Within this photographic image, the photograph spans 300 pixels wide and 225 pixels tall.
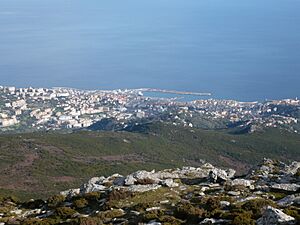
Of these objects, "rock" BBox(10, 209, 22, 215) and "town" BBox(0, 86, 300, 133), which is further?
"town" BBox(0, 86, 300, 133)

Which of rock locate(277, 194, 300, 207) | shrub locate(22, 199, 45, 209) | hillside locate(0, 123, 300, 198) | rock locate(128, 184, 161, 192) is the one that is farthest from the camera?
hillside locate(0, 123, 300, 198)

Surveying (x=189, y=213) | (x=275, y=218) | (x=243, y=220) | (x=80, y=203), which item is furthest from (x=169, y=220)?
(x=80, y=203)

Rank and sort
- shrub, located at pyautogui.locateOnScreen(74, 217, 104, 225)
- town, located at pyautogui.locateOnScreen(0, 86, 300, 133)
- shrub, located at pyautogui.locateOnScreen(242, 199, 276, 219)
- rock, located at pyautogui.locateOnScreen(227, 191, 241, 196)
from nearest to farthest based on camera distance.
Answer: shrub, located at pyautogui.locateOnScreen(242, 199, 276, 219), shrub, located at pyautogui.locateOnScreen(74, 217, 104, 225), rock, located at pyautogui.locateOnScreen(227, 191, 241, 196), town, located at pyautogui.locateOnScreen(0, 86, 300, 133)

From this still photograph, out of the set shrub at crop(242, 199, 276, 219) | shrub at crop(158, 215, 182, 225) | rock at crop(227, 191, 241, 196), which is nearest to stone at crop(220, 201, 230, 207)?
shrub at crop(242, 199, 276, 219)

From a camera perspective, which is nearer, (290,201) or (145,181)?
(290,201)

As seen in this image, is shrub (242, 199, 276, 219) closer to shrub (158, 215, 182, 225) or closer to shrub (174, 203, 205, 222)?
shrub (174, 203, 205, 222)

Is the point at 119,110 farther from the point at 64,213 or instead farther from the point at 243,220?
the point at 243,220
